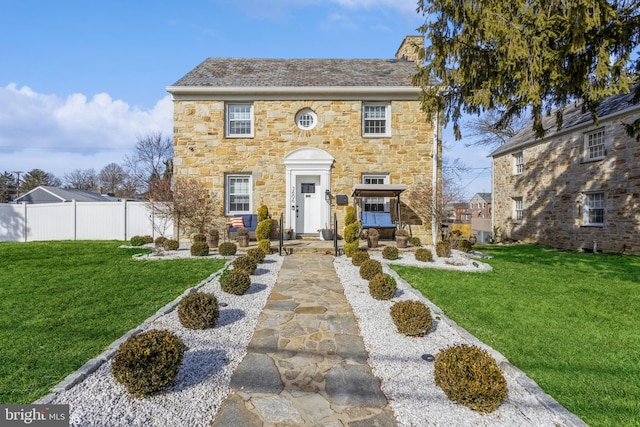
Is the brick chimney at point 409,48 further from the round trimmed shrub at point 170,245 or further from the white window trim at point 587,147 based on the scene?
the round trimmed shrub at point 170,245

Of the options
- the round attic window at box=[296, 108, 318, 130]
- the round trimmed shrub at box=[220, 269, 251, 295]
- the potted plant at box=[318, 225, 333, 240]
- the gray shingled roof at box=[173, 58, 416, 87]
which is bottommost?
the round trimmed shrub at box=[220, 269, 251, 295]

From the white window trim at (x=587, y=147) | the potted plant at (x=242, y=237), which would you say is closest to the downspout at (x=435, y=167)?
the potted plant at (x=242, y=237)

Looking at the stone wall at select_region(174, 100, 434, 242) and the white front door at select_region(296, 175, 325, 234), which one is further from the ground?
the stone wall at select_region(174, 100, 434, 242)

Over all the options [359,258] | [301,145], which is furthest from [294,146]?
[359,258]

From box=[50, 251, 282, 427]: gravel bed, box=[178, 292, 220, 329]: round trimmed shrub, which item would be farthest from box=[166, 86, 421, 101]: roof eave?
box=[50, 251, 282, 427]: gravel bed

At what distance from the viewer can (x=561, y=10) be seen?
4895 millimetres

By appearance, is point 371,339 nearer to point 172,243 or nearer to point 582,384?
point 582,384

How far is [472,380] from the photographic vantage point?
243cm

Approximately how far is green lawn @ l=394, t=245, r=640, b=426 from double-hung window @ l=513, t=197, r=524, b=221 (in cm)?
925

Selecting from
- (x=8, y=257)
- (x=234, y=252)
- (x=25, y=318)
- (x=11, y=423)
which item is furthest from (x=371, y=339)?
(x=8, y=257)

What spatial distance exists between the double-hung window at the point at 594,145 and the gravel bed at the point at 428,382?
12.5 meters

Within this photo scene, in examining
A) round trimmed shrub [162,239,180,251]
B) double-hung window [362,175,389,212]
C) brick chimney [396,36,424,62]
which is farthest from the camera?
brick chimney [396,36,424,62]

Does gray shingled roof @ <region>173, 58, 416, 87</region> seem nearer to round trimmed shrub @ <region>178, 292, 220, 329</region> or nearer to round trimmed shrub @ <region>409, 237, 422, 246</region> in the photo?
round trimmed shrub @ <region>409, 237, 422, 246</region>

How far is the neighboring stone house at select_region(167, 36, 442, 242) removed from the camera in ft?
35.3
